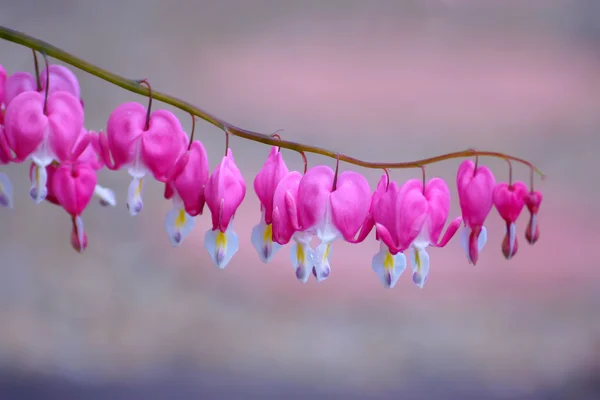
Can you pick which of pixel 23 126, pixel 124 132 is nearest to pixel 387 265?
pixel 124 132

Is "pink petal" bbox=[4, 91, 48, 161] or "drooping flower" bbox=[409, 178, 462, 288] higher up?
"pink petal" bbox=[4, 91, 48, 161]

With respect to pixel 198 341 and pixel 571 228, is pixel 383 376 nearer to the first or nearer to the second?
pixel 198 341

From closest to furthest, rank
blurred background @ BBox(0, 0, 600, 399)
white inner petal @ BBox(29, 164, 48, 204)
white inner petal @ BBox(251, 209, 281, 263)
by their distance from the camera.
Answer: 1. white inner petal @ BBox(29, 164, 48, 204)
2. white inner petal @ BBox(251, 209, 281, 263)
3. blurred background @ BBox(0, 0, 600, 399)

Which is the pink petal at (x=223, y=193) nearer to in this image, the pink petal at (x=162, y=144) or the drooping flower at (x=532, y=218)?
the pink petal at (x=162, y=144)

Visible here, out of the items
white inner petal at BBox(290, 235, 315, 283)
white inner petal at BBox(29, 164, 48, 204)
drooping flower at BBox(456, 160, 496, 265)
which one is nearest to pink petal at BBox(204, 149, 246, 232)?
white inner petal at BBox(290, 235, 315, 283)

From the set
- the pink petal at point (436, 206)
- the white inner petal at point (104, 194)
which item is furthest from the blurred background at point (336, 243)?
the pink petal at point (436, 206)

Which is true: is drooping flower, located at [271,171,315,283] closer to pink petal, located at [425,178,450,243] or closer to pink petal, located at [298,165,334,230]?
pink petal, located at [298,165,334,230]
